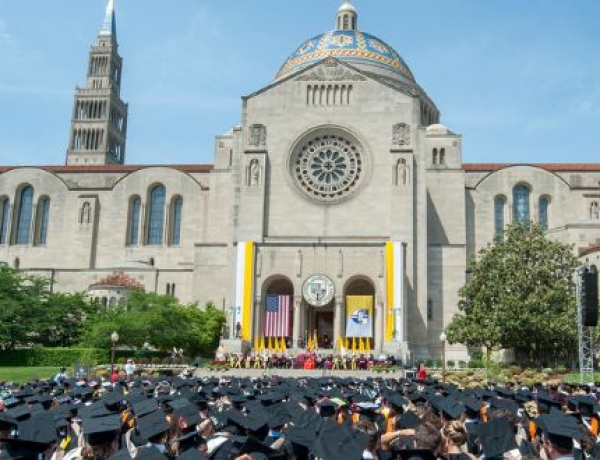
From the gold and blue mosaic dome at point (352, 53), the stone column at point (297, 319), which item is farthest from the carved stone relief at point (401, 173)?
the gold and blue mosaic dome at point (352, 53)

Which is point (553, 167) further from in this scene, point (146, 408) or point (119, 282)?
point (146, 408)

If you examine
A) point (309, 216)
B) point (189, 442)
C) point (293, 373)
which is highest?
point (309, 216)

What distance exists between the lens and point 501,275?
1629 inches

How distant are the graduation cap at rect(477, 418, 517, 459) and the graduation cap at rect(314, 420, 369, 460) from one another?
1874mm

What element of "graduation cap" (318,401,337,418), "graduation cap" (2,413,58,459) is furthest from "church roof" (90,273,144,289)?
"graduation cap" (2,413,58,459)

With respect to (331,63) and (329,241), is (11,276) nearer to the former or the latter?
(329,241)

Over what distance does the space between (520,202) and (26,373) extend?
38.3 m

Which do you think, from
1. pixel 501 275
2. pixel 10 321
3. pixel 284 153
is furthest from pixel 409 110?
pixel 10 321

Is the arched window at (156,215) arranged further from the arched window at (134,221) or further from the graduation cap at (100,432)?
the graduation cap at (100,432)

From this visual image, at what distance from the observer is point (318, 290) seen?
46531 millimetres

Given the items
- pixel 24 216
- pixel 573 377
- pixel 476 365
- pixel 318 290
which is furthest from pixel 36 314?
pixel 573 377

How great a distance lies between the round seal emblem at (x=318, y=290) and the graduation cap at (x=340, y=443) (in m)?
38.6

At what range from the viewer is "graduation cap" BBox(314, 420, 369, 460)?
7.09 meters

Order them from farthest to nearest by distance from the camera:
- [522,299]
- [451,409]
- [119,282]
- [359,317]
A: [119,282], [359,317], [522,299], [451,409]
